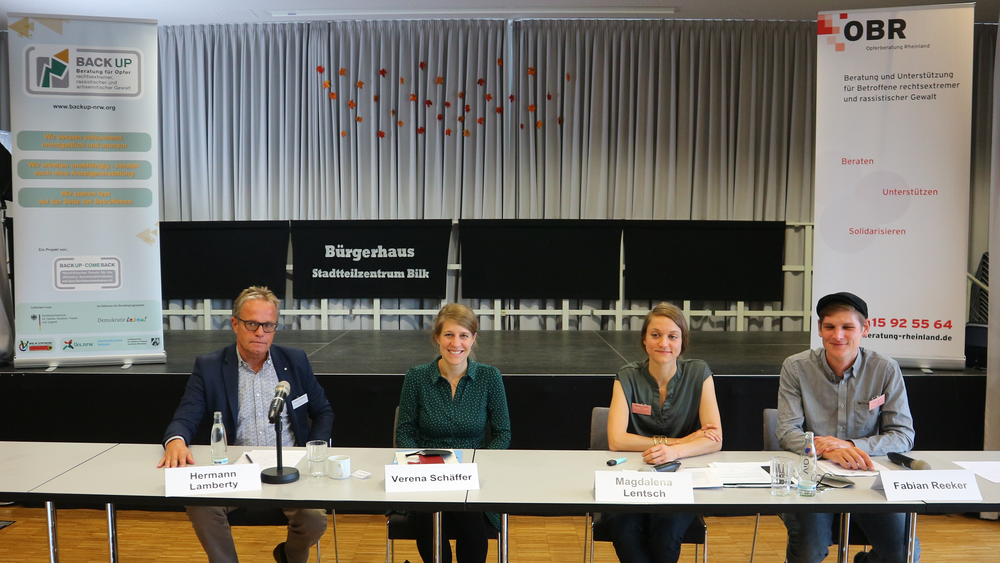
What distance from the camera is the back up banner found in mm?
3330

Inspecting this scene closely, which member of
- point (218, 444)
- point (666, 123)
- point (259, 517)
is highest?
point (666, 123)

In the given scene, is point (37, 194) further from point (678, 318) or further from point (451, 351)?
point (678, 318)

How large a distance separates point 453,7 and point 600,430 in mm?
4816

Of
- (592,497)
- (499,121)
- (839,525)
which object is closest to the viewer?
(592,497)

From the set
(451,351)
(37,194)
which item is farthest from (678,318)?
(37,194)

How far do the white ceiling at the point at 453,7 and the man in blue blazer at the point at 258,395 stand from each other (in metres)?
4.44

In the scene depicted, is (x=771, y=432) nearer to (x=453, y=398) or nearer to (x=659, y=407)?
(x=659, y=407)

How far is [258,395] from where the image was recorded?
2430 millimetres

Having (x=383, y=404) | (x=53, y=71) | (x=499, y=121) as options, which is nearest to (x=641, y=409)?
(x=383, y=404)

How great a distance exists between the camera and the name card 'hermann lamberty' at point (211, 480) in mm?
1720

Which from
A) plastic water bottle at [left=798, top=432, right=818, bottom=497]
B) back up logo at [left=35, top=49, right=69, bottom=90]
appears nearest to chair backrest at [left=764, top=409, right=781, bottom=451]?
plastic water bottle at [left=798, top=432, right=818, bottom=497]

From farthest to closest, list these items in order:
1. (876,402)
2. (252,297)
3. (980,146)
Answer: (980,146), (252,297), (876,402)

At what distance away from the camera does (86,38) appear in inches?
138

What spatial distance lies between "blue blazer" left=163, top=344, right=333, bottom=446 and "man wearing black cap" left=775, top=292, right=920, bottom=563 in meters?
1.64
